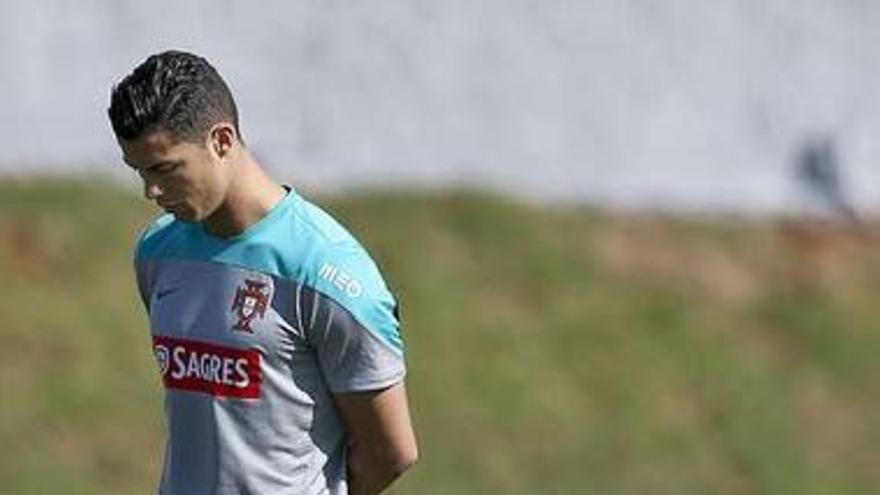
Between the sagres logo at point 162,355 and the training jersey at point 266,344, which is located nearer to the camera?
the training jersey at point 266,344

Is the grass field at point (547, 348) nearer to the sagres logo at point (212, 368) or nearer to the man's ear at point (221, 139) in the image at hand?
the sagres logo at point (212, 368)

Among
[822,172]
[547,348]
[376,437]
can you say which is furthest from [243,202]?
[822,172]

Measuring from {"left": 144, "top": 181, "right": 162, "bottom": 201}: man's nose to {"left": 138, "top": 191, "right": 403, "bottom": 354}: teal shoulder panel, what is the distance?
0.15 metres

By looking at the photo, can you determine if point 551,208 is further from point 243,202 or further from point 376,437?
point 243,202

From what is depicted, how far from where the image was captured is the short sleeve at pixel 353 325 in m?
5.02

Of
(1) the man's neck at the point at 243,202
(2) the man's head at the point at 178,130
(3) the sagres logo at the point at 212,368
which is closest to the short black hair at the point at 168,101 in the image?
(2) the man's head at the point at 178,130

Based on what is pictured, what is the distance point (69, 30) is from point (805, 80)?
2766 millimetres

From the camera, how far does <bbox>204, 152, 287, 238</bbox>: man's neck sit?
505 cm

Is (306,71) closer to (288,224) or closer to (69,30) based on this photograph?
(69,30)

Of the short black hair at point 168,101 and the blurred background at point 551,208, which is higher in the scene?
the short black hair at point 168,101

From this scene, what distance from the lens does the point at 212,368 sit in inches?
201

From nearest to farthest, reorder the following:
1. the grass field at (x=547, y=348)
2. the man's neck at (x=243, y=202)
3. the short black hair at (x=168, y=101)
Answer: the short black hair at (x=168, y=101)
the man's neck at (x=243, y=202)
the grass field at (x=547, y=348)

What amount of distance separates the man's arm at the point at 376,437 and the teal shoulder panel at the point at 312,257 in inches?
4.1

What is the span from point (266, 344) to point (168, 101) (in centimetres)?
43
